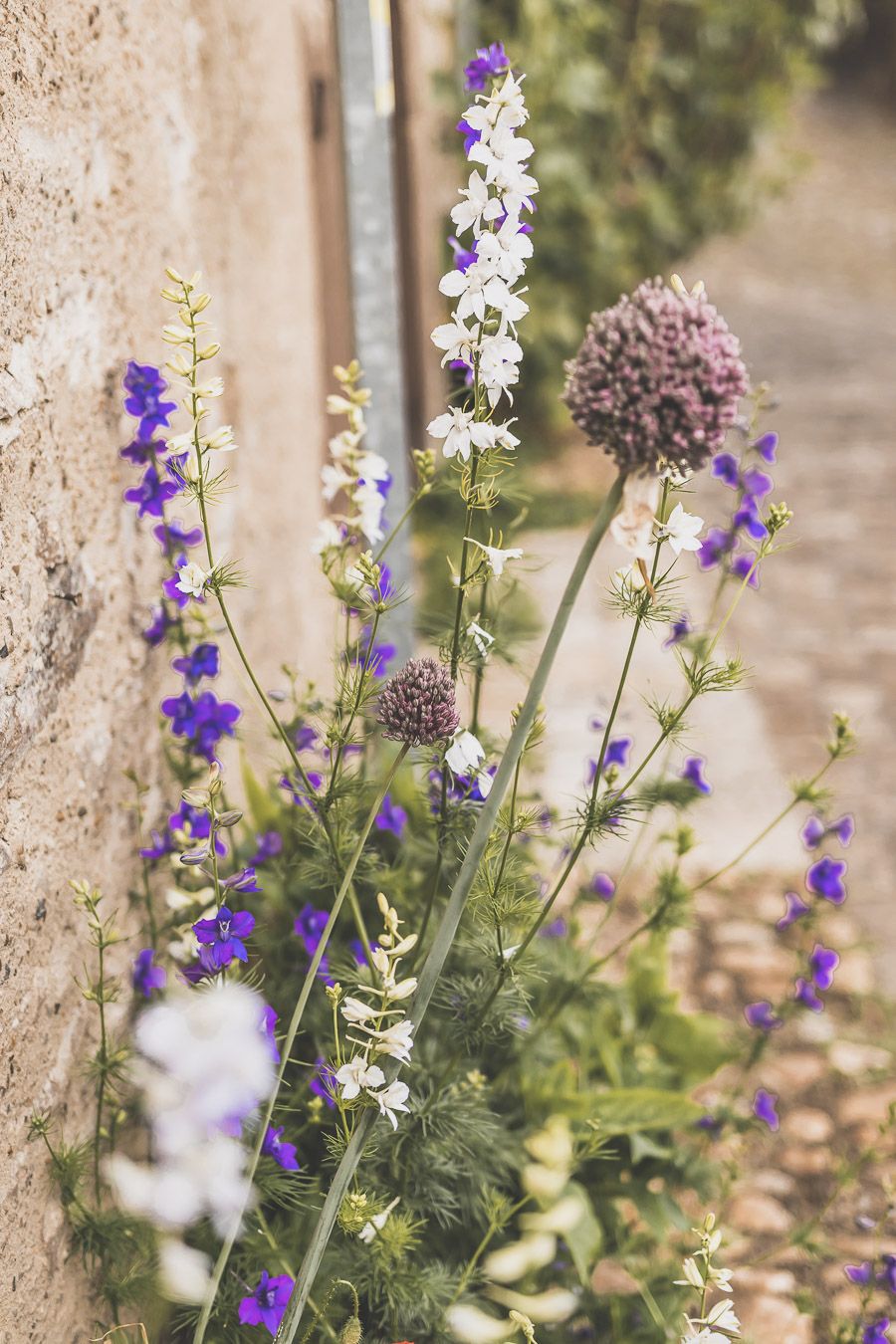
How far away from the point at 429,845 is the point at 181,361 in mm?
851

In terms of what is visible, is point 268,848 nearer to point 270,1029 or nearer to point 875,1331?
point 270,1029

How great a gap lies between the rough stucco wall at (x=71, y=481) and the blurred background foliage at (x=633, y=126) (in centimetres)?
376

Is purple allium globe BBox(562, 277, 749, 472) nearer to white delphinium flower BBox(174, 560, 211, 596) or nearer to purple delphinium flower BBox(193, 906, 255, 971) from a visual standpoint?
white delphinium flower BBox(174, 560, 211, 596)

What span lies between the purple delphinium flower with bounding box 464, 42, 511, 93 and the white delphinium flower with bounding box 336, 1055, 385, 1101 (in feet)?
4.04

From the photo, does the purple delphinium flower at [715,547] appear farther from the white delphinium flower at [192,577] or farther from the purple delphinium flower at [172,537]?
the white delphinium flower at [192,577]

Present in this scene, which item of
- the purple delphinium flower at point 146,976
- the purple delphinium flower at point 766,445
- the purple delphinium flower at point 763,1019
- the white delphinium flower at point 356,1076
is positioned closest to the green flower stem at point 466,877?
the white delphinium flower at point 356,1076

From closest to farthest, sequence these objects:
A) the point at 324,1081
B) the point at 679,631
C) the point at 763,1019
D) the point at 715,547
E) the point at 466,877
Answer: the point at 466,877 → the point at 324,1081 → the point at 679,631 → the point at 715,547 → the point at 763,1019

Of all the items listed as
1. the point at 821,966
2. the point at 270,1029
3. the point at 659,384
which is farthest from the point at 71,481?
the point at 821,966

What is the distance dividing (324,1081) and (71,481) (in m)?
0.88

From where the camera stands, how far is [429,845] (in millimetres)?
1834

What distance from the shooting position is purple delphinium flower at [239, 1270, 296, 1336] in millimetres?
1397

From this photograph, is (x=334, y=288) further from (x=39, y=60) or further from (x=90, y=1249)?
(x=90, y=1249)

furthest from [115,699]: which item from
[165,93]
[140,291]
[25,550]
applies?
[165,93]

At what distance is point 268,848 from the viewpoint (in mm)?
1918
